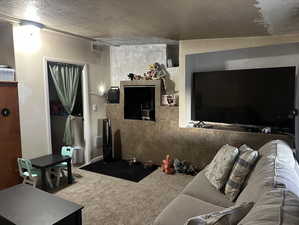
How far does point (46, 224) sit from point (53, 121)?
3.26 metres

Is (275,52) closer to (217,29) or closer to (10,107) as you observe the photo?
(217,29)

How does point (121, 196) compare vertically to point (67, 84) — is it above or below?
below

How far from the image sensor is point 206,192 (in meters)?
2.01

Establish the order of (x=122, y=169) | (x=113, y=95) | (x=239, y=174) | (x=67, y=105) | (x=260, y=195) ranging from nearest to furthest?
(x=260, y=195) < (x=239, y=174) < (x=122, y=169) < (x=67, y=105) < (x=113, y=95)

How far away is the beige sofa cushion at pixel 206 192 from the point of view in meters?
1.85

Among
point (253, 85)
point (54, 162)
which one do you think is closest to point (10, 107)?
point (54, 162)

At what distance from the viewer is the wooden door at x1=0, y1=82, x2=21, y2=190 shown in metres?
2.81

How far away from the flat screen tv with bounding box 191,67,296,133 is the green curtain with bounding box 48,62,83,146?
88.1 inches

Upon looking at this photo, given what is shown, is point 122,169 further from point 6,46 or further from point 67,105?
point 6,46

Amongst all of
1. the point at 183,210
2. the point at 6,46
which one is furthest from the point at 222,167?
the point at 6,46

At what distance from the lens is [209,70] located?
3.66m

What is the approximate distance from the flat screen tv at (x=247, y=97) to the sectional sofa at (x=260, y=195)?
117 cm

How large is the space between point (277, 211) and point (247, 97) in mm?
2563

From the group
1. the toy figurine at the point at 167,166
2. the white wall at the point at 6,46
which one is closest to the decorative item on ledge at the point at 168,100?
the toy figurine at the point at 167,166
